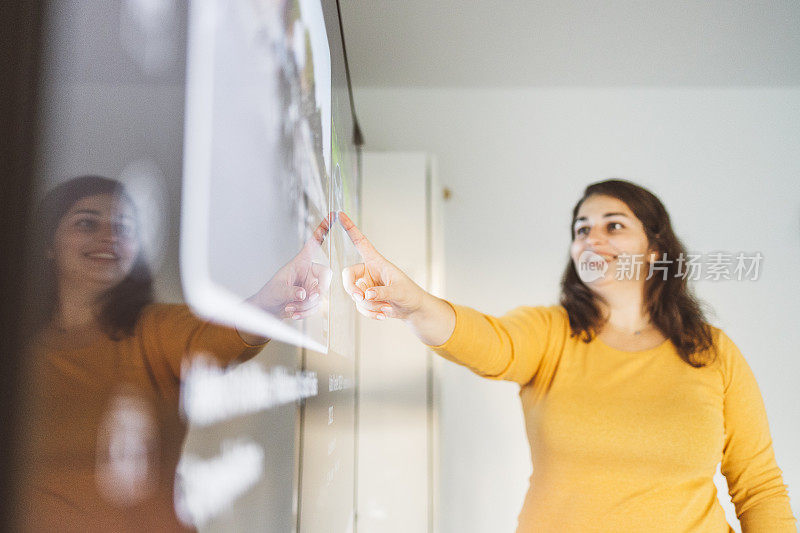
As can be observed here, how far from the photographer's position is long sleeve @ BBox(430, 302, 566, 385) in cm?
105

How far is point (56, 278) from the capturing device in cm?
19

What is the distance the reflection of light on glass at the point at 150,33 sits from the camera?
0.24m

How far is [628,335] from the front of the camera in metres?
1.33

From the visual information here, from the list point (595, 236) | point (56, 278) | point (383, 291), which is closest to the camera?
point (56, 278)

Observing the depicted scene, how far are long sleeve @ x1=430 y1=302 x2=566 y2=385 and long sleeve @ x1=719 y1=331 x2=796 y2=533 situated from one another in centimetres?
39

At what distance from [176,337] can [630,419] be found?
1.15 meters

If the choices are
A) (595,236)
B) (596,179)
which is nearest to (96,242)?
(595,236)

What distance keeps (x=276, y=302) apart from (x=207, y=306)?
0.19 metres

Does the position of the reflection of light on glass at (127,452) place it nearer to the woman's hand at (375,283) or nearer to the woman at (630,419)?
the woman's hand at (375,283)

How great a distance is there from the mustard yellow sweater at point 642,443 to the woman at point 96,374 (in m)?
0.90

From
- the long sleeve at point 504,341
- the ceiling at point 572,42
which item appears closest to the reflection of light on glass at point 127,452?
the long sleeve at point 504,341

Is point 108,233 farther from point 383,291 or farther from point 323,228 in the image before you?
point 383,291

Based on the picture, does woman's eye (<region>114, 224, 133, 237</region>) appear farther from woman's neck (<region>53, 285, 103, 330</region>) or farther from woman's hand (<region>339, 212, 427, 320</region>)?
woman's hand (<region>339, 212, 427, 320</region>)

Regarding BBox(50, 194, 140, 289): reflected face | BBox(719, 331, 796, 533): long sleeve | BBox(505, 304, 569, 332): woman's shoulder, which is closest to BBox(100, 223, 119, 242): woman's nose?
BBox(50, 194, 140, 289): reflected face
